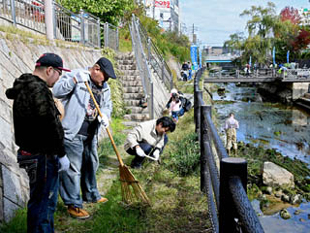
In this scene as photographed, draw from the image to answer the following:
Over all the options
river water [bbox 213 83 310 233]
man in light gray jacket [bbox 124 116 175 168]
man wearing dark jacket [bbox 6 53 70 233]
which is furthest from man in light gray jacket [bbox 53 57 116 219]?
river water [bbox 213 83 310 233]

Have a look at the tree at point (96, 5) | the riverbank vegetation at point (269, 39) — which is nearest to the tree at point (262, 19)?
the riverbank vegetation at point (269, 39)

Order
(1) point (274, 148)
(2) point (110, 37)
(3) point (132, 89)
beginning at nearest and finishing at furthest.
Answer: (3) point (132, 89) < (2) point (110, 37) < (1) point (274, 148)

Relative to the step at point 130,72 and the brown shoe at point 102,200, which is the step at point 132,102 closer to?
the step at point 130,72

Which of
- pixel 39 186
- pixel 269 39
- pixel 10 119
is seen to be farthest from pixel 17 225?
pixel 269 39

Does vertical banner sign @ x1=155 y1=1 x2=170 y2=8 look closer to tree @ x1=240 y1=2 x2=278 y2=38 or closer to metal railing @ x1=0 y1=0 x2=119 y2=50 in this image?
tree @ x1=240 y1=2 x2=278 y2=38

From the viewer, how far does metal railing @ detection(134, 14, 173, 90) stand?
12.7 metres

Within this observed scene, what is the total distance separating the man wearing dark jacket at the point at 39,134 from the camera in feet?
8.07

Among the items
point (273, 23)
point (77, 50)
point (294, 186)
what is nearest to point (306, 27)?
point (273, 23)

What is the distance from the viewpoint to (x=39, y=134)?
2.51 m

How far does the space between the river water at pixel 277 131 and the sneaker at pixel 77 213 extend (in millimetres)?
6440

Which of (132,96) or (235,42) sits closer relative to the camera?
(132,96)

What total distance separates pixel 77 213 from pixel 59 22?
791cm

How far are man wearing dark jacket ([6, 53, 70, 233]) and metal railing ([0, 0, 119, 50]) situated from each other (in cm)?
528

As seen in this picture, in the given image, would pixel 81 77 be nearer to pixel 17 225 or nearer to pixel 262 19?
pixel 17 225
